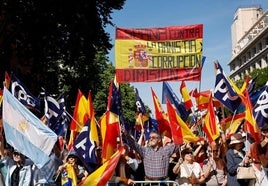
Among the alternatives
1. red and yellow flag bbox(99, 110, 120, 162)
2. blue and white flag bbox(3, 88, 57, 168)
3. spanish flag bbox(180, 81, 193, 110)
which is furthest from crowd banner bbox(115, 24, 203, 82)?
spanish flag bbox(180, 81, 193, 110)

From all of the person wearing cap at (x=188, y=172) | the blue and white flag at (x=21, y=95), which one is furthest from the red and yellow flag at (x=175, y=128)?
the blue and white flag at (x=21, y=95)

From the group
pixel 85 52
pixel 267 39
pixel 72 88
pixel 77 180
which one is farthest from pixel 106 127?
pixel 267 39

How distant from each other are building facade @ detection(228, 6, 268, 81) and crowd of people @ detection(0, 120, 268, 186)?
73345 millimetres

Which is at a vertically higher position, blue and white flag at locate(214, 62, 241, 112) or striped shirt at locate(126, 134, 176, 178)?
blue and white flag at locate(214, 62, 241, 112)

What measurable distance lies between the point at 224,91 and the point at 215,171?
197 cm

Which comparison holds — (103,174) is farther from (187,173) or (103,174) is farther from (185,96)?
(185,96)

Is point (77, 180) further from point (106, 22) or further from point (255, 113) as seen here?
point (106, 22)

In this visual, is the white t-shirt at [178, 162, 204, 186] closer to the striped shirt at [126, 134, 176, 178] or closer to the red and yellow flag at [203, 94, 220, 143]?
the striped shirt at [126, 134, 176, 178]

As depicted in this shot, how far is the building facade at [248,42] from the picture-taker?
3420 inches

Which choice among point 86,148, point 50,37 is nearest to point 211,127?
point 86,148

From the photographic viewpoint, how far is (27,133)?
7.95 metres

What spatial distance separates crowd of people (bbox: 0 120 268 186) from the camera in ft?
26.5

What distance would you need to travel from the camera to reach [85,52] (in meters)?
24.8

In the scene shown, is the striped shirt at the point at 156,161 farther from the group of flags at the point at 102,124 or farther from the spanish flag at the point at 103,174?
the spanish flag at the point at 103,174
